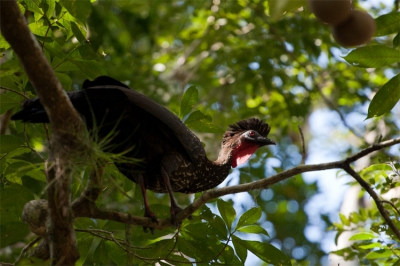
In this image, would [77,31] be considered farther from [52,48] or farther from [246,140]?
[246,140]

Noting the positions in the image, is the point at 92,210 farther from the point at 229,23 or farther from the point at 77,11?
the point at 229,23

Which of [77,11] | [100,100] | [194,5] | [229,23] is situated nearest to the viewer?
[77,11]

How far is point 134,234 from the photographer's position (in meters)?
3.66

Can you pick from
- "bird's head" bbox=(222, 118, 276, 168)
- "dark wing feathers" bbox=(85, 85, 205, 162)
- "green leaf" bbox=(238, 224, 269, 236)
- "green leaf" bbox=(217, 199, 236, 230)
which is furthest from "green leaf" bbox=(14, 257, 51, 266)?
"bird's head" bbox=(222, 118, 276, 168)

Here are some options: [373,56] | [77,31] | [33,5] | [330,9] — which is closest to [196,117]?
[77,31]

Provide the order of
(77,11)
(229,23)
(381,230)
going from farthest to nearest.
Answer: (229,23) < (381,230) < (77,11)

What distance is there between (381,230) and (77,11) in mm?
2359

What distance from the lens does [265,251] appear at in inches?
136

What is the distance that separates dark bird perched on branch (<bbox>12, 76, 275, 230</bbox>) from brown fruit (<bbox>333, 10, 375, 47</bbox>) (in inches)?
51.4

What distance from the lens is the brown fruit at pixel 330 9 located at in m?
2.26

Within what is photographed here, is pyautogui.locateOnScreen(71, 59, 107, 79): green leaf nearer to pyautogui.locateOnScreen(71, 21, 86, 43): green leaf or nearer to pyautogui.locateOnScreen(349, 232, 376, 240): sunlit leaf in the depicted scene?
pyautogui.locateOnScreen(71, 21, 86, 43): green leaf

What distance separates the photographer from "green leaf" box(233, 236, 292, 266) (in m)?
3.45

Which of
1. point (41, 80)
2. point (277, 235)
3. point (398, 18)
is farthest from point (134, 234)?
point (277, 235)

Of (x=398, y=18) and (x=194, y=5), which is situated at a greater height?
(x=194, y=5)
